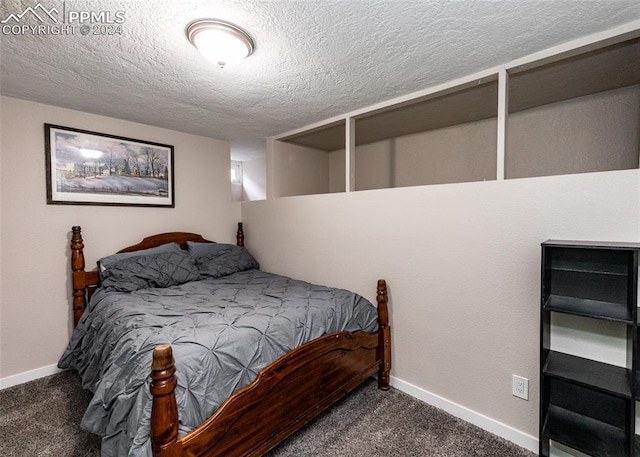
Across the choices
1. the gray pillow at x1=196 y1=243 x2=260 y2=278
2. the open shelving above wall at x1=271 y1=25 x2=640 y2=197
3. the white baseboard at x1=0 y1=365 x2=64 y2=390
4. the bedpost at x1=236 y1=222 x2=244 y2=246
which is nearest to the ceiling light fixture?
the open shelving above wall at x1=271 y1=25 x2=640 y2=197

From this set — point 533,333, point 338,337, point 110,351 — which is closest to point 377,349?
point 338,337

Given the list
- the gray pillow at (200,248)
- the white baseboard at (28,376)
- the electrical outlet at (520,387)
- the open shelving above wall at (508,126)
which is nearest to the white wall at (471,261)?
the electrical outlet at (520,387)

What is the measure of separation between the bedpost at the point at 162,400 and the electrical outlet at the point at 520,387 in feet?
6.02

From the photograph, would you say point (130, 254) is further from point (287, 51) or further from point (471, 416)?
point (471, 416)

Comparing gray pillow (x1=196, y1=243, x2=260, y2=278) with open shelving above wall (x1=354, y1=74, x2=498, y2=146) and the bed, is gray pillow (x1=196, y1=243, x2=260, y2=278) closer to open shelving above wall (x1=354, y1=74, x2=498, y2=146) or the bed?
the bed

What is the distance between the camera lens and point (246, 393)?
1.48 meters

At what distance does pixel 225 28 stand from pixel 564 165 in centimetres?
260

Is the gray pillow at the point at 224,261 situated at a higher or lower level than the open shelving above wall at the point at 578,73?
lower

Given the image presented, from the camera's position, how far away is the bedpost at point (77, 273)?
2.62m

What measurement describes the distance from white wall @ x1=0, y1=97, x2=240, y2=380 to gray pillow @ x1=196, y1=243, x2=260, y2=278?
653mm

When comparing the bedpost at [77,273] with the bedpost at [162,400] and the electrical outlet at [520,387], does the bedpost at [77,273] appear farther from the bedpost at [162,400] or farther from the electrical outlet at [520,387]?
A: the electrical outlet at [520,387]

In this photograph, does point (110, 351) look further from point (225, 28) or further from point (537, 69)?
point (537, 69)

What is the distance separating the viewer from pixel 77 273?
2.62 metres

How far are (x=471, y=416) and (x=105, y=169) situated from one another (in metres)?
3.51
